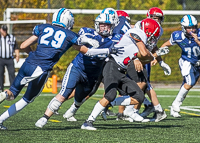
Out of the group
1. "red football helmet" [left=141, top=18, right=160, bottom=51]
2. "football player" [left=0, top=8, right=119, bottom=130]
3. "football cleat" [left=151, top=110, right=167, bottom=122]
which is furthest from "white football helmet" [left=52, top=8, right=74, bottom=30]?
"football cleat" [left=151, top=110, right=167, bottom=122]

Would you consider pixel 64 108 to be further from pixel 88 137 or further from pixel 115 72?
pixel 88 137

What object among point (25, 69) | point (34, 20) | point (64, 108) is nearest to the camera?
point (25, 69)

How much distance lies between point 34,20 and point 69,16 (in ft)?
25.4

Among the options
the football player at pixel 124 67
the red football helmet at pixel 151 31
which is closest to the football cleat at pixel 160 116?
the football player at pixel 124 67

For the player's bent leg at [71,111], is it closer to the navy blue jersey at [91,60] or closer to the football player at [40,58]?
the navy blue jersey at [91,60]

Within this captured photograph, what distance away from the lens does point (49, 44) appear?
539 cm

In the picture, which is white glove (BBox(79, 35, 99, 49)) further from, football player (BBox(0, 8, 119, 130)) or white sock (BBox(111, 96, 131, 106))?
white sock (BBox(111, 96, 131, 106))

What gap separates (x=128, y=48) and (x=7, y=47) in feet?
21.6

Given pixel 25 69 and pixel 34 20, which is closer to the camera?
pixel 25 69

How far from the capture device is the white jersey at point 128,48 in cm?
566

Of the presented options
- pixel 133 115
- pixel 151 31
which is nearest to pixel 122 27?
pixel 151 31

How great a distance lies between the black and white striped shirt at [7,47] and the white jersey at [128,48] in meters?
6.40

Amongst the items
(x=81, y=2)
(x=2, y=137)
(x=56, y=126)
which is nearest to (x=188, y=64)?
(x=56, y=126)

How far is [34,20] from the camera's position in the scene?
1305cm
